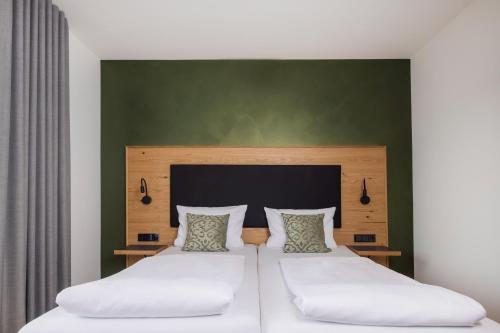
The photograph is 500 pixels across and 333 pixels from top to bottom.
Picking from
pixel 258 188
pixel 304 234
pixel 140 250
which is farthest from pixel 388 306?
pixel 140 250

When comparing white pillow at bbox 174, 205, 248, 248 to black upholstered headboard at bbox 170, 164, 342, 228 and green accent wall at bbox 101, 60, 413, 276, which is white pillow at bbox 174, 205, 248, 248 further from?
green accent wall at bbox 101, 60, 413, 276

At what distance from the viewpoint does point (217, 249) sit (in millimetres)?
3383

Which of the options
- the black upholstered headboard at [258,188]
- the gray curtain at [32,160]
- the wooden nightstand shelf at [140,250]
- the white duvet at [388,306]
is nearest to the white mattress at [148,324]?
the white duvet at [388,306]

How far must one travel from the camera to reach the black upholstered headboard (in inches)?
155

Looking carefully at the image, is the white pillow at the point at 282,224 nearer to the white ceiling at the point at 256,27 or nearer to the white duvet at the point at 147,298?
the white ceiling at the point at 256,27

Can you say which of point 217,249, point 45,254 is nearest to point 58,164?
point 45,254

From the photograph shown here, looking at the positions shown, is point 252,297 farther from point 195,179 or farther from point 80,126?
point 80,126

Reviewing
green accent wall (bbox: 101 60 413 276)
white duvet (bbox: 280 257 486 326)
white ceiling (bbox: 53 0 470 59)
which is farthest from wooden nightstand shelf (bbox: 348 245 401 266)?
white ceiling (bbox: 53 0 470 59)

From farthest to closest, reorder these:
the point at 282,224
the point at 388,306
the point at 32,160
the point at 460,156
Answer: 1. the point at 282,224
2. the point at 460,156
3. the point at 32,160
4. the point at 388,306

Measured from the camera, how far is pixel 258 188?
397 cm

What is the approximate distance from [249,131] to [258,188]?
614 mm

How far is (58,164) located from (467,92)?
323cm

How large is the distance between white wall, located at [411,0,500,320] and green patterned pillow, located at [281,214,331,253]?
41.4 inches

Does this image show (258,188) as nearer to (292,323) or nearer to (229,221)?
(229,221)
